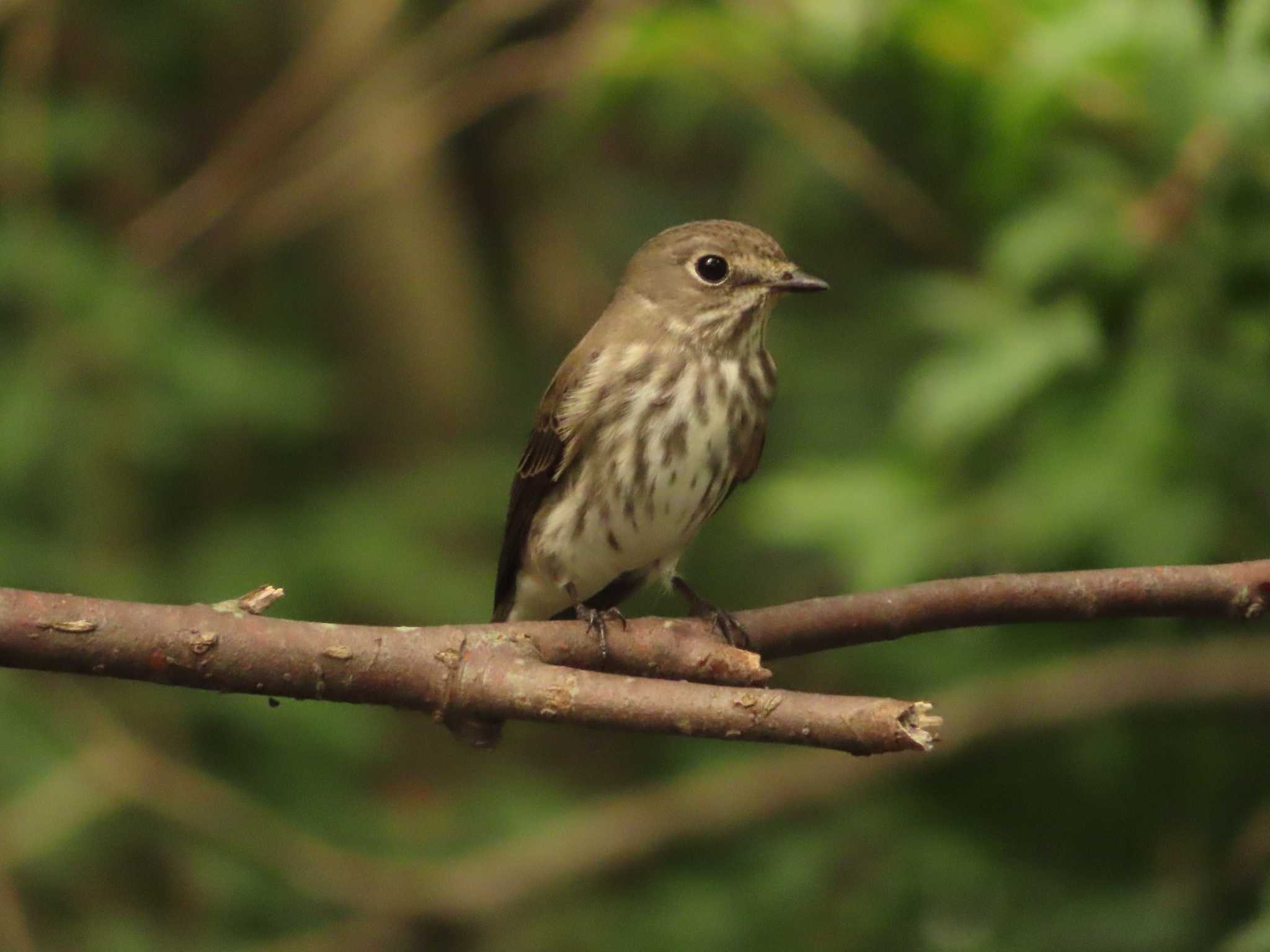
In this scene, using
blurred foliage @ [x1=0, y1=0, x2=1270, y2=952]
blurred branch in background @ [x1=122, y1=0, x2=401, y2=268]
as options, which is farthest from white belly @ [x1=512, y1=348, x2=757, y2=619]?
blurred branch in background @ [x1=122, y1=0, x2=401, y2=268]

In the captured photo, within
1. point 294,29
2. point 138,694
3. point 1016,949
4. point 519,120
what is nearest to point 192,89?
point 294,29

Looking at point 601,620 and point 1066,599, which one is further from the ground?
point 601,620

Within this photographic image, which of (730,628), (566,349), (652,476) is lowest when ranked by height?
(730,628)

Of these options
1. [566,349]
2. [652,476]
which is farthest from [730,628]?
[566,349]

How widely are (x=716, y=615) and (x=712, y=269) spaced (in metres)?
0.88

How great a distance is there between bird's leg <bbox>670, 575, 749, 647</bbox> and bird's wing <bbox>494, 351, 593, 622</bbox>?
0.38 m

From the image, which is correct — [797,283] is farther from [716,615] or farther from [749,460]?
[716,615]

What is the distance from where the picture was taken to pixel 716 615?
9.79 feet

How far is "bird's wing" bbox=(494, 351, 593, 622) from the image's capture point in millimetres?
3590

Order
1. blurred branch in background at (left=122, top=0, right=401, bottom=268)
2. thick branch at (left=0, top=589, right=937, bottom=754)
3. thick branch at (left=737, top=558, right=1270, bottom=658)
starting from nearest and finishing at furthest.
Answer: thick branch at (left=0, top=589, right=937, bottom=754) → thick branch at (left=737, top=558, right=1270, bottom=658) → blurred branch in background at (left=122, top=0, right=401, bottom=268)

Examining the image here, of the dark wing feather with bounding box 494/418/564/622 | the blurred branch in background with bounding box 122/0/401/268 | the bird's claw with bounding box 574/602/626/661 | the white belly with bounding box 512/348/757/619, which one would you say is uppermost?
the blurred branch in background with bounding box 122/0/401/268

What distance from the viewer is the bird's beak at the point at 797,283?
3342 mm

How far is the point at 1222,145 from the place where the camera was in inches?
125

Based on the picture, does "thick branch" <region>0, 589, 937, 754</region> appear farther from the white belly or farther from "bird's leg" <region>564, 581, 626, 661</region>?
the white belly
